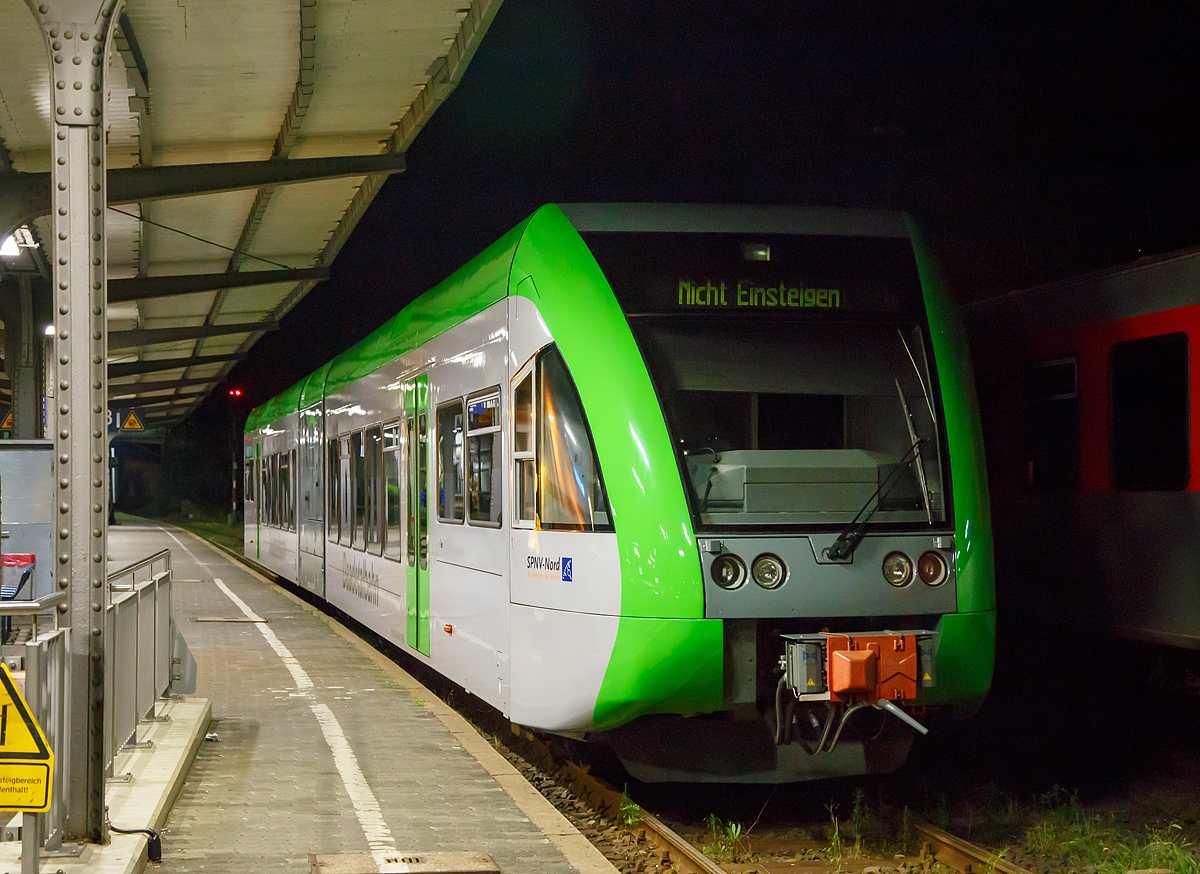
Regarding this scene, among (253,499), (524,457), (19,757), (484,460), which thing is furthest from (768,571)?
(253,499)

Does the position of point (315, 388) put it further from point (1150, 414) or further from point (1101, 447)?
point (1150, 414)

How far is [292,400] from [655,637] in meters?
15.0

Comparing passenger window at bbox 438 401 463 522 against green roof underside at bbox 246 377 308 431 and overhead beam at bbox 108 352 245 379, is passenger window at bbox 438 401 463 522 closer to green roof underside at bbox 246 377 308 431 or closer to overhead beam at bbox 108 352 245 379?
green roof underside at bbox 246 377 308 431

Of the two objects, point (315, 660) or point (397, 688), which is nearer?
point (397, 688)

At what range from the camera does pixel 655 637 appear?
673 centimetres

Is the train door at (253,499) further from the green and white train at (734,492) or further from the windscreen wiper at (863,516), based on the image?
the windscreen wiper at (863,516)

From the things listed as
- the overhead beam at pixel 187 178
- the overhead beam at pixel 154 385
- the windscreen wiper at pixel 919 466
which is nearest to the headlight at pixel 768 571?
the windscreen wiper at pixel 919 466

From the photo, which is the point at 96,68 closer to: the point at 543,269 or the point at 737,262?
the point at 543,269

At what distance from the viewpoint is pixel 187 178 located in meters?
13.1

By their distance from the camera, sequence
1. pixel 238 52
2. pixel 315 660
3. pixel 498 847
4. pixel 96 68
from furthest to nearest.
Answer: pixel 315 660, pixel 238 52, pixel 498 847, pixel 96 68

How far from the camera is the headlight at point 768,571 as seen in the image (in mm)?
6898

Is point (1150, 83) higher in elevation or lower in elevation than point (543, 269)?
higher

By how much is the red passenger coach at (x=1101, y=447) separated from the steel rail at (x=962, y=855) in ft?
10.5

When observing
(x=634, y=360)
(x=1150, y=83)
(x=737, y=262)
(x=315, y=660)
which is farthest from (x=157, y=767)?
(x=1150, y=83)
